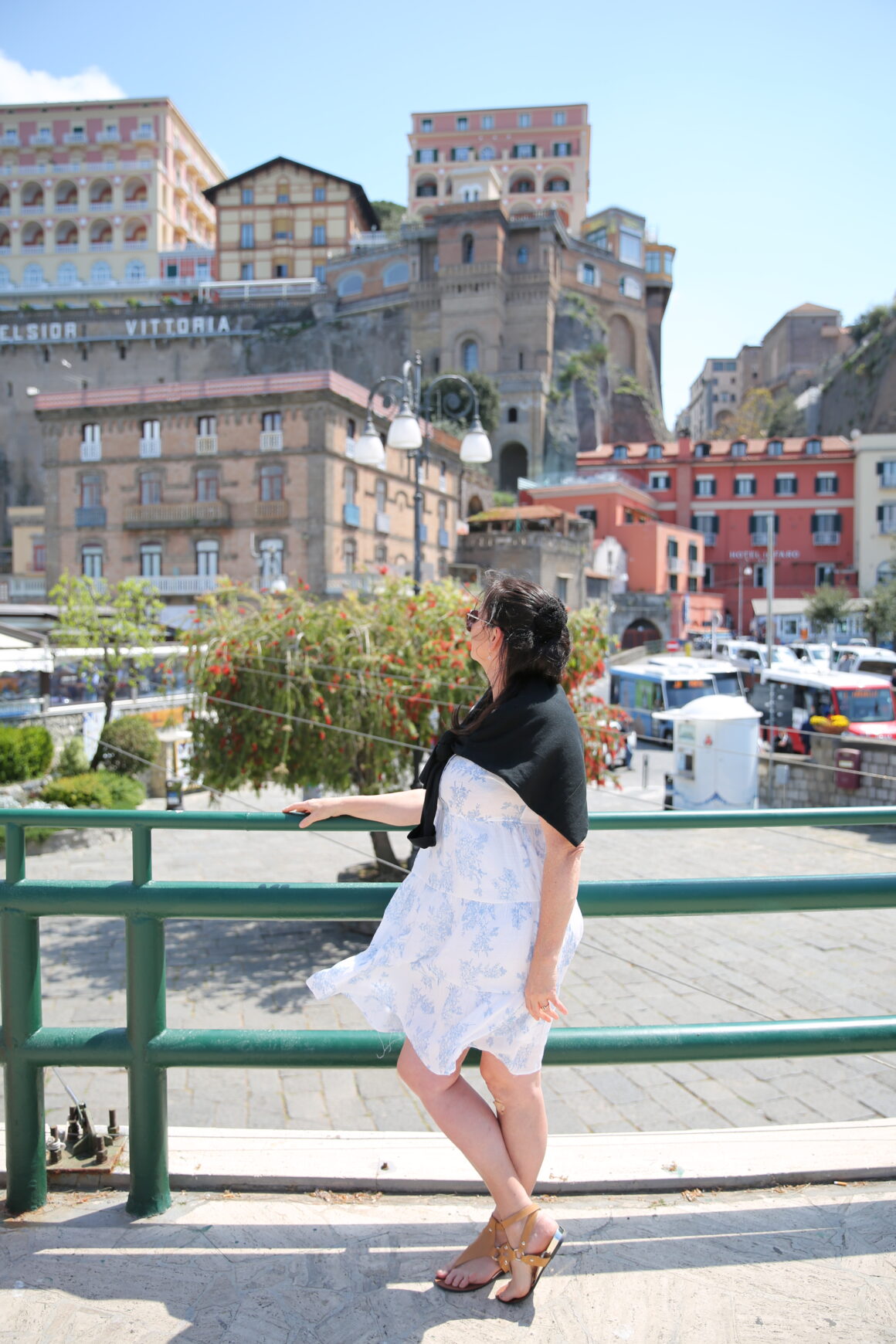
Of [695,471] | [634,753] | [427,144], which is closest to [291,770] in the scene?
[634,753]

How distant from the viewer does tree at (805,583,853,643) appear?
4619cm

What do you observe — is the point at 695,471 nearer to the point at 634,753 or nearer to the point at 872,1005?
the point at 634,753

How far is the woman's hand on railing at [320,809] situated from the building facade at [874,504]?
181 feet

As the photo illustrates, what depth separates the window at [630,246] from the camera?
233ft

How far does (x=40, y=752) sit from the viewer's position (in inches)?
619

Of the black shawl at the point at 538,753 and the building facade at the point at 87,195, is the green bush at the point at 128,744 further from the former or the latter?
the building facade at the point at 87,195

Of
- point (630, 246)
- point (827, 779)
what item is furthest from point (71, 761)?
point (630, 246)

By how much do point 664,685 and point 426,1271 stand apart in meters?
23.7

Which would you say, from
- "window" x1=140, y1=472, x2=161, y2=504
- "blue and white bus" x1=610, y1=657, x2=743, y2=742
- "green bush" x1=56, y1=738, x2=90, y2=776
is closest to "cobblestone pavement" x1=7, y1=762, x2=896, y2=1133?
"green bush" x1=56, y1=738, x2=90, y2=776

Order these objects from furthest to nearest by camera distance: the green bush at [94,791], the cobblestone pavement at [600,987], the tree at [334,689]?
the green bush at [94,791], the tree at [334,689], the cobblestone pavement at [600,987]

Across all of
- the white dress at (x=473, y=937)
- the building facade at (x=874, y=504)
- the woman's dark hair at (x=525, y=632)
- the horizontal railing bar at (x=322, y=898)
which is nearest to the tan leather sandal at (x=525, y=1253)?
the white dress at (x=473, y=937)

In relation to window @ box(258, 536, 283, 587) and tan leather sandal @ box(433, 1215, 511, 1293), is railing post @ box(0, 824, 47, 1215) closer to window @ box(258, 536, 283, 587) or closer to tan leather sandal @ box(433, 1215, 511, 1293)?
tan leather sandal @ box(433, 1215, 511, 1293)

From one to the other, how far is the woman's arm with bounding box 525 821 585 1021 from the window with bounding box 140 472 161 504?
1453 inches

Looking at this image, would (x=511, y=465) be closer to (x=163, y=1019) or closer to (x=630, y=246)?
(x=630, y=246)
